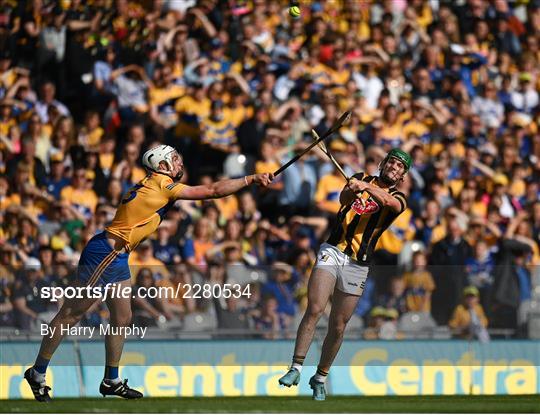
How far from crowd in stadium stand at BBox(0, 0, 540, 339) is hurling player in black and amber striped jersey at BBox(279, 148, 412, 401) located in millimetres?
2099

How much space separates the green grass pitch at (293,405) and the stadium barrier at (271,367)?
617 mm

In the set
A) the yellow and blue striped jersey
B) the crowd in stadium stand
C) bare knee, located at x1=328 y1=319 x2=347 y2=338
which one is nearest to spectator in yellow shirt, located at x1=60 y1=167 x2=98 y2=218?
the crowd in stadium stand

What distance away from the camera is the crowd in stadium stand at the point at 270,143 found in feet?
63.6

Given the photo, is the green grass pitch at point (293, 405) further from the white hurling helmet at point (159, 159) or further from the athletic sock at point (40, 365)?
the white hurling helmet at point (159, 159)

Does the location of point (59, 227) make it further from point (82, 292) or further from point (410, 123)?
point (410, 123)

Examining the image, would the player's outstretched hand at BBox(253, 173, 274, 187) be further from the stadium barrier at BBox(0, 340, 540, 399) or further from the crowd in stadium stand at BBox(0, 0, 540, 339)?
the stadium barrier at BBox(0, 340, 540, 399)

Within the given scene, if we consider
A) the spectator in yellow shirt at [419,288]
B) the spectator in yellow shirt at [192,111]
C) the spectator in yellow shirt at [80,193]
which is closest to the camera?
the spectator in yellow shirt at [419,288]

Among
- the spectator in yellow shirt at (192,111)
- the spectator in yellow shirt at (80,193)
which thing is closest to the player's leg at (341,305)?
the spectator in yellow shirt at (80,193)

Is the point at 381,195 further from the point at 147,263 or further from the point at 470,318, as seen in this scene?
the point at 147,263

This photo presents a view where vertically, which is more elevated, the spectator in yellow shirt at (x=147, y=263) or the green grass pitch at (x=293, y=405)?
the spectator in yellow shirt at (x=147, y=263)

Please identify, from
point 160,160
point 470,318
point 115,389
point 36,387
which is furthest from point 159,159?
point 470,318

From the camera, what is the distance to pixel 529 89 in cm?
2594

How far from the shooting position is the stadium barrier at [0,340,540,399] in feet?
60.0

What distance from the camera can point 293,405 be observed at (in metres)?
16.6
